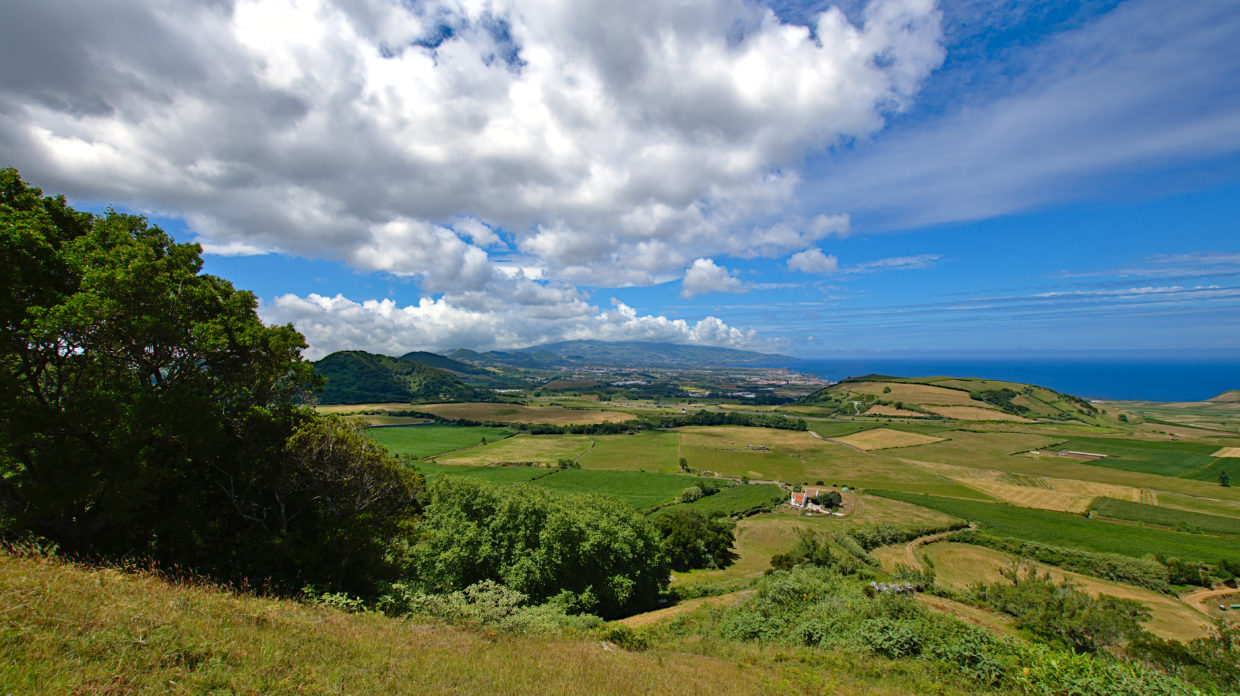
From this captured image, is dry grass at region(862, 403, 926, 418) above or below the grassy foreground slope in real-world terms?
below

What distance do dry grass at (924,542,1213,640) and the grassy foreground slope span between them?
36.4 metres

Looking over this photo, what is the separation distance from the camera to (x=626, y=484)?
252 feet

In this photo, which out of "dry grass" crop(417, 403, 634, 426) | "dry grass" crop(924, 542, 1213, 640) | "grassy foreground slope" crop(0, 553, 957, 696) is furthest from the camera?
"dry grass" crop(417, 403, 634, 426)

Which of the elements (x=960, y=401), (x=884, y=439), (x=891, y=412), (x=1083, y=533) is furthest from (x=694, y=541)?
(x=960, y=401)

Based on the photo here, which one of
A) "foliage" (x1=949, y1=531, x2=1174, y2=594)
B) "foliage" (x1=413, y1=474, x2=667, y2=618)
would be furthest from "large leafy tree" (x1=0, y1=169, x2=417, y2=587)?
"foliage" (x1=949, y1=531, x2=1174, y2=594)

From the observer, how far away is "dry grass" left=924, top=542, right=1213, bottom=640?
31.6m

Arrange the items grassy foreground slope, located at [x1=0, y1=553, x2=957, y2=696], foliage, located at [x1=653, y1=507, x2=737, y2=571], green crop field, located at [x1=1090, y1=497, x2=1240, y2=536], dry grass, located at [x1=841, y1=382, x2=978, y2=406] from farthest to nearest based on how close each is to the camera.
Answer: dry grass, located at [x1=841, y1=382, x2=978, y2=406], green crop field, located at [x1=1090, y1=497, x2=1240, y2=536], foliage, located at [x1=653, y1=507, x2=737, y2=571], grassy foreground slope, located at [x1=0, y1=553, x2=957, y2=696]

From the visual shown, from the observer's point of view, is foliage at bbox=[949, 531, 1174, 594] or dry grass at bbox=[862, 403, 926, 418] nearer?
foliage at bbox=[949, 531, 1174, 594]

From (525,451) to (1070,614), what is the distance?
90.1 m

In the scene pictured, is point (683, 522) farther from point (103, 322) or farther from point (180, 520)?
point (103, 322)

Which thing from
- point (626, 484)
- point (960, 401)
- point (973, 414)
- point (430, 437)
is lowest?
point (626, 484)

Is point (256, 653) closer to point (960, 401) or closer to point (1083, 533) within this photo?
point (1083, 533)

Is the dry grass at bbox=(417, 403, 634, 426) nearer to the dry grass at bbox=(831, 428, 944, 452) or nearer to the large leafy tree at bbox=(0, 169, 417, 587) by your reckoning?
the dry grass at bbox=(831, 428, 944, 452)

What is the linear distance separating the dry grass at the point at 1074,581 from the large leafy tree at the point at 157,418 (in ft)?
161
